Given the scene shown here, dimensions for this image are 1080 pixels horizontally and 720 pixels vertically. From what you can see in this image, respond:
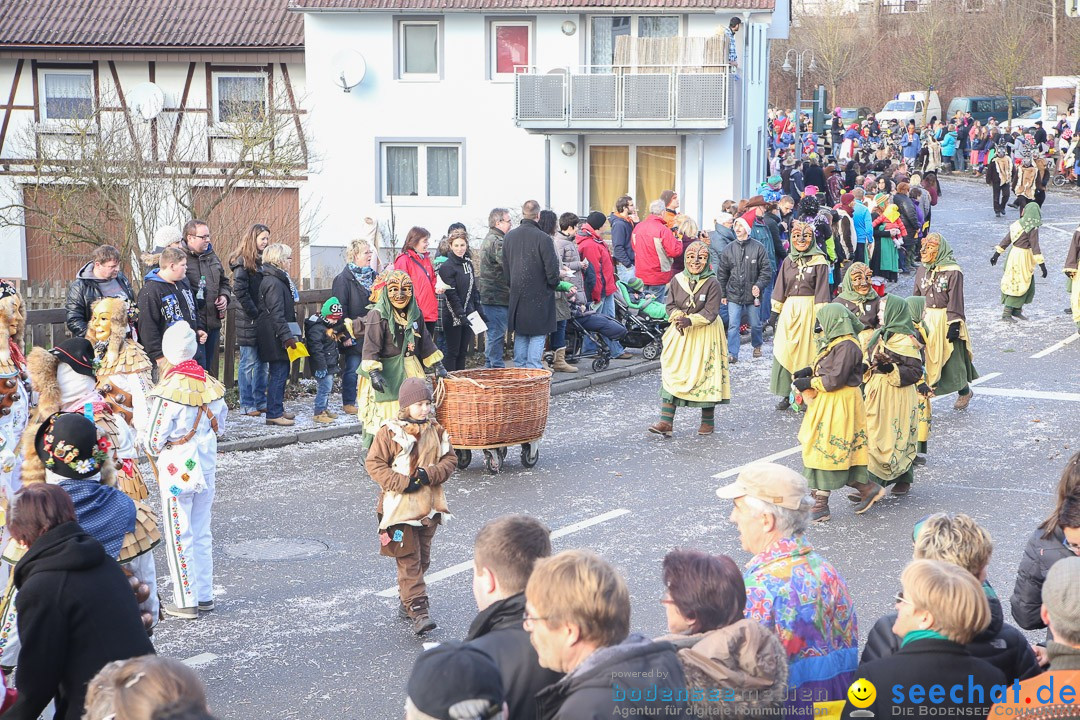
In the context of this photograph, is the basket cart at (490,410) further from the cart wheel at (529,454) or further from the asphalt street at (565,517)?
the asphalt street at (565,517)

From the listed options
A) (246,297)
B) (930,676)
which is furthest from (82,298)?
(930,676)

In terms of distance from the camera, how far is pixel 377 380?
1081cm

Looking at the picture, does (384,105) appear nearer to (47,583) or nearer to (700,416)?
(700,416)

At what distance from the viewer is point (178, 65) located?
108 feet

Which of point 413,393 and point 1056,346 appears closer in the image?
point 413,393

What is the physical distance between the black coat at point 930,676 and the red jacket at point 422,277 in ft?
28.0

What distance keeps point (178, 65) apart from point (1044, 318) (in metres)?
21.9

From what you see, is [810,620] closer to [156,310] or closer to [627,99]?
[156,310]

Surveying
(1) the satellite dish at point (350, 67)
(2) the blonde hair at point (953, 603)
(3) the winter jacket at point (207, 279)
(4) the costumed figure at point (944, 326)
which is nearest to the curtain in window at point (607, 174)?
(1) the satellite dish at point (350, 67)

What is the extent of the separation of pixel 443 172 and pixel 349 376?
65.5 feet

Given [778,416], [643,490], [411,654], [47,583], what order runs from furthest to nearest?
[778,416] < [643,490] < [411,654] < [47,583]

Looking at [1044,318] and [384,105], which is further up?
[384,105]

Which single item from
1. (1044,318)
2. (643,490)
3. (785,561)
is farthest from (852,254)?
(785,561)

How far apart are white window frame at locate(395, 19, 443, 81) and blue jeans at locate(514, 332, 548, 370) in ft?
62.9
